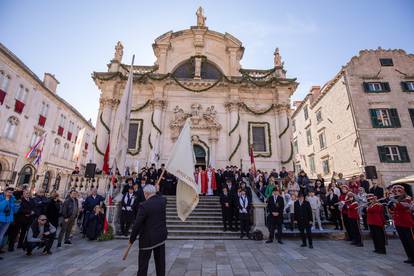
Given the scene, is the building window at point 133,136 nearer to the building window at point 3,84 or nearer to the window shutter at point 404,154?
the building window at point 3,84

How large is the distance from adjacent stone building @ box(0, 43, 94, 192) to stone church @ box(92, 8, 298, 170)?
4.62 meters

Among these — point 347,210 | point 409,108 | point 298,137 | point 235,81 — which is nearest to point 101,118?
point 235,81

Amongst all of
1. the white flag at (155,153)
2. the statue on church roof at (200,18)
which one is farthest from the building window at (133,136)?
the statue on church roof at (200,18)

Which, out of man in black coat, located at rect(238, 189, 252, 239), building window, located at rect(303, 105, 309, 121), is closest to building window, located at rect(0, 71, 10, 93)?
man in black coat, located at rect(238, 189, 252, 239)

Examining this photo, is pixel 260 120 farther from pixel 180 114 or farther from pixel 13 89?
pixel 13 89

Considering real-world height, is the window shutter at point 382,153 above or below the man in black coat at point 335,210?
above

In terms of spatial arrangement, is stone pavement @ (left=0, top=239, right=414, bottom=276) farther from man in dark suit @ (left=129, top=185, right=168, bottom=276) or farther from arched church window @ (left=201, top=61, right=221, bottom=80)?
arched church window @ (left=201, top=61, right=221, bottom=80)

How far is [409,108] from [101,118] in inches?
1125

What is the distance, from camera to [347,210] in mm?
7836

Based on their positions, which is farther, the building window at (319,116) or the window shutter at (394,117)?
the building window at (319,116)

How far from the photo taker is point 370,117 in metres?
18.9

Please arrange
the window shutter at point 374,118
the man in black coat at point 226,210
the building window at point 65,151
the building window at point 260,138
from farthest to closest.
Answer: the building window at point 65,151 → the window shutter at point 374,118 → the building window at point 260,138 → the man in black coat at point 226,210

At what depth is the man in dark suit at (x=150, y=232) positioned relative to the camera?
3307 millimetres

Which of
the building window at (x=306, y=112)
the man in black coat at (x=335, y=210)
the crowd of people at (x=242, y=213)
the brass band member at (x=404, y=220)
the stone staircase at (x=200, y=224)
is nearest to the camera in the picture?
the brass band member at (x=404, y=220)
